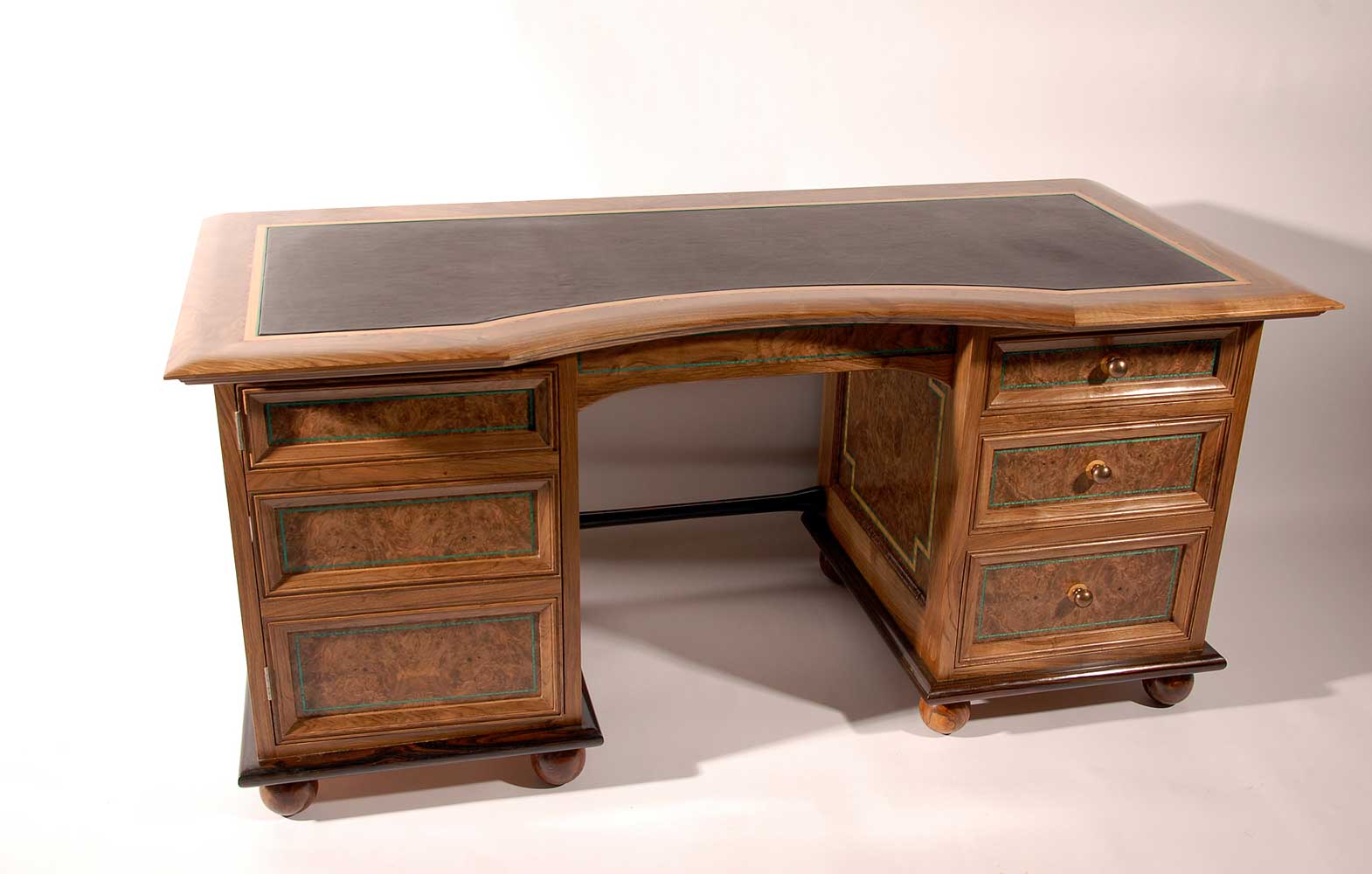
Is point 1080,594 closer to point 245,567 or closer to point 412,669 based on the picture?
point 412,669

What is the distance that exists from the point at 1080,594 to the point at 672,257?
1000mm

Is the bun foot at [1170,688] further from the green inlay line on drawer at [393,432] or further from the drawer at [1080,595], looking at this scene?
the green inlay line on drawer at [393,432]

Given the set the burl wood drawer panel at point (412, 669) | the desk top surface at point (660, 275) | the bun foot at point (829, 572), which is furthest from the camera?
the bun foot at point (829, 572)

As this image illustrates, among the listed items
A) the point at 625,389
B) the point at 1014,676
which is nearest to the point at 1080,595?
the point at 1014,676

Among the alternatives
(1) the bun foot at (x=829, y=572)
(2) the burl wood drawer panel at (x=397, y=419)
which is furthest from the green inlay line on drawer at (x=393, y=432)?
(1) the bun foot at (x=829, y=572)

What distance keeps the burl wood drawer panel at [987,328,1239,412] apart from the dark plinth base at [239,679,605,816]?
0.96 metres

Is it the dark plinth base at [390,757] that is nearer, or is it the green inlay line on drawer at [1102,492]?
the dark plinth base at [390,757]

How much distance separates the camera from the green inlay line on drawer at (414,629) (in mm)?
2404

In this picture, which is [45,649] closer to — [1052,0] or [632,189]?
[632,189]

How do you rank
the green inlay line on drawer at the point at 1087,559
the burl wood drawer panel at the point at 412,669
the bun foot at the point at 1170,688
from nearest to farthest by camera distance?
the burl wood drawer panel at the point at 412,669
the green inlay line on drawer at the point at 1087,559
the bun foot at the point at 1170,688

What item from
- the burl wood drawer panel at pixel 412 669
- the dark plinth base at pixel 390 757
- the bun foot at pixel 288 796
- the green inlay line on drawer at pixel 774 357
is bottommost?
the bun foot at pixel 288 796

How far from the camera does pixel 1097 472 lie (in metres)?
2.61

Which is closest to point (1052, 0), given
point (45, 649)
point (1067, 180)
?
point (1067, 180)

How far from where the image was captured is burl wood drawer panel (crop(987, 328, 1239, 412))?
250 cm
